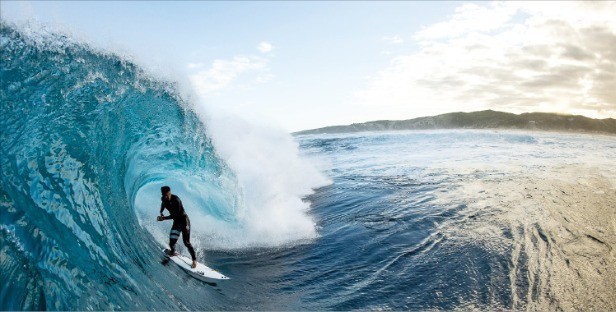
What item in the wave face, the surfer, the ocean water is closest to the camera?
the wave face

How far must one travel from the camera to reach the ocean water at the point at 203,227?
4.63 metres

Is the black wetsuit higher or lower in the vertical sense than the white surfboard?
higher

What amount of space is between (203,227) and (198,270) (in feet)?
8.96

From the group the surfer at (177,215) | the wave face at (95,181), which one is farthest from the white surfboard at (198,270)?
the wave face at (95,181)

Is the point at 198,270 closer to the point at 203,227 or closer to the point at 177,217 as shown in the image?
the point at 177,217

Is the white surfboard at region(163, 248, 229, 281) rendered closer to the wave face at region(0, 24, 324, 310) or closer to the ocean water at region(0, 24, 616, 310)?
the ocean water at region(0, 24, 616, 310)

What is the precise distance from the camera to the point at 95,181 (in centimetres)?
611

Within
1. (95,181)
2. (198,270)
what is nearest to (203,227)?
(198,270)

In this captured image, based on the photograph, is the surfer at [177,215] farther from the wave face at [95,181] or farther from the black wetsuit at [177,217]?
the wave face at [95,181]

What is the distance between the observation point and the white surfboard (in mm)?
6258

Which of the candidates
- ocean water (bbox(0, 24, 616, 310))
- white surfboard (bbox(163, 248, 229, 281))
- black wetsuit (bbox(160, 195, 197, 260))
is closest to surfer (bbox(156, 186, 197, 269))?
black wetsuit (bbox(160, 195, 197, 260))

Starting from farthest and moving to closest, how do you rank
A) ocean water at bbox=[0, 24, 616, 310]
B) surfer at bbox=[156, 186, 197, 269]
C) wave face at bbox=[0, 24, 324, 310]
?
1. surfer at bbox=[156, 186, 197, 269]
2. ocean water at bbox=[0, 24, 616, 310]
3. wave face at bbox=[0, 24, 324, 310]

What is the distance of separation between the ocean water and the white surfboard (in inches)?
7.2

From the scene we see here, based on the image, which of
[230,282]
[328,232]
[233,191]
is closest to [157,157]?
[233,191]
